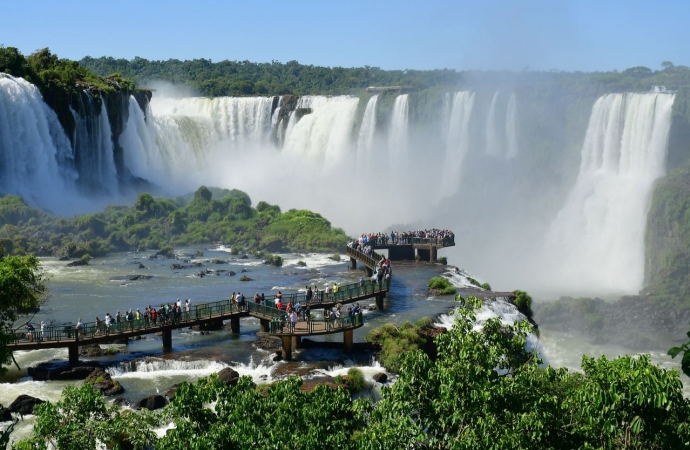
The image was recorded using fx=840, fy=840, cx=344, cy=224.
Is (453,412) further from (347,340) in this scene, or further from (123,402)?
(347,340)

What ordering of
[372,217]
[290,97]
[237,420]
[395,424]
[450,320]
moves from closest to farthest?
[395,424] → [237,420] → [450,320] → [372,217] → [290,97]

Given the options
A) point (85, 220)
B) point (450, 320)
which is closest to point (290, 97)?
point (85, 220)

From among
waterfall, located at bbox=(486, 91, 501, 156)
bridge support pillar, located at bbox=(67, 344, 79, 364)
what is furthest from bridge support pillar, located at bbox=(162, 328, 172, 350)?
waterfall, located at bbox=(486, 91, 501, 156)

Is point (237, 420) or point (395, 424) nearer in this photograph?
point (395, 424)

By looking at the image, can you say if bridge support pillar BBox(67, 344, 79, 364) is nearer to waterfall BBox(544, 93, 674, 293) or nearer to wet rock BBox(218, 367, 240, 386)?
wet rock BBox(218, 367, 240, 386)

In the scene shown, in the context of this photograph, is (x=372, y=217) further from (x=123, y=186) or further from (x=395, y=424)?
(x=395, y=424)

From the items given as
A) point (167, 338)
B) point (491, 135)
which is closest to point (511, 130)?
point (491, 135)
